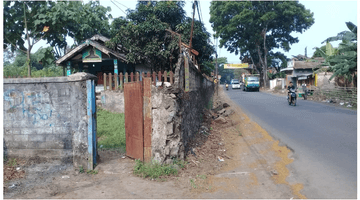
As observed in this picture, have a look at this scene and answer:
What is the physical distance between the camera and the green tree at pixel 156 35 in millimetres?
17578

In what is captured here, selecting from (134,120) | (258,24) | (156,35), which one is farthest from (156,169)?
(258,24)

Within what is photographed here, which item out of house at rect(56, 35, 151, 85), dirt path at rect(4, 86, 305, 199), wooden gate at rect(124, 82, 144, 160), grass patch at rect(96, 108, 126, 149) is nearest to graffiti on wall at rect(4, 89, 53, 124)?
dirt path at rect(4, 86, 305, 199)

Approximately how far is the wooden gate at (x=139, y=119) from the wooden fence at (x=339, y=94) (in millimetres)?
15163

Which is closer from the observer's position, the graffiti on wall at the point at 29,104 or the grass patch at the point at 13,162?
the grass patch at the point at 13,162

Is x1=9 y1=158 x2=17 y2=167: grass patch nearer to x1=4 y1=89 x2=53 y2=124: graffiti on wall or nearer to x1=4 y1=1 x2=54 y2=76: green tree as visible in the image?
x1=4 y1=89 x2=53 y2=124: graffiti on wall

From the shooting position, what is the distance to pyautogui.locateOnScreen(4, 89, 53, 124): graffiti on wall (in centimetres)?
583

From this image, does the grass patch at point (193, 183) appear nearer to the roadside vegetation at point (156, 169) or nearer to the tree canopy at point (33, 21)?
the roadside vegetation at point (156, 169)

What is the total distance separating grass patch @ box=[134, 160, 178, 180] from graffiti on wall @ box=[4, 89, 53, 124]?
2.18 m

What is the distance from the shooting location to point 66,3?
1684cm

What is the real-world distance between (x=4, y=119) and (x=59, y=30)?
473 inches

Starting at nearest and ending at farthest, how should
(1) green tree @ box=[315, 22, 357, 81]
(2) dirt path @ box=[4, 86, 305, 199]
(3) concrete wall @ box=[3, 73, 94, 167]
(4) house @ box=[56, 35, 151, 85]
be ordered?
(2) dirt path @ box=[4, 86, 305, 199] < (3) concrete wall @ box=[3, 73, 94, 167] < (1) green tree @ box=[315, 22, 357, 81] < (4) house @ box=[56, 35, 151, 85]

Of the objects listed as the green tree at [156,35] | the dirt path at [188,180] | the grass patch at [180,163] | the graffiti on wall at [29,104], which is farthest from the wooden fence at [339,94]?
the graffiti on wall at [29,104]

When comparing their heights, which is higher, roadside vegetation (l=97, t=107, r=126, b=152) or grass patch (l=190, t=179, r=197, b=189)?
roadside vegetation (l=97, t=107, r=126, b=152)

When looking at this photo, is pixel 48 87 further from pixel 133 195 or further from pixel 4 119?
pixel 133 195
